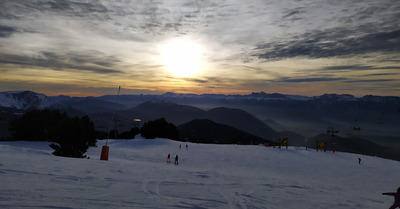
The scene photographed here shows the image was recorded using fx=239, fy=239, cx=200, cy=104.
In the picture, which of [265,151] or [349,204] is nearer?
[349,204]

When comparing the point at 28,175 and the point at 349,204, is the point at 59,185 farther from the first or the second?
the point at 349,204

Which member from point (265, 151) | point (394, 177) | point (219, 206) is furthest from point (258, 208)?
point (265, 151)

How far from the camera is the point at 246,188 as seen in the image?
1769 cm

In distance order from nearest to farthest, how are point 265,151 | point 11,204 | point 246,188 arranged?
point 11,204, point 246,188, point 265,151

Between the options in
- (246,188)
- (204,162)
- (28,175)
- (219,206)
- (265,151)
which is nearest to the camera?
(219,206)

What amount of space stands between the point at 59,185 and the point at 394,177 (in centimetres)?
4457

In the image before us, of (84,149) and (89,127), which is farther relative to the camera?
(89,127)

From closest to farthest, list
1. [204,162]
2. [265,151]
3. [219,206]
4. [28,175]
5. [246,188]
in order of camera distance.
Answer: [219,206], [28,175], [246,188], [204,162], [265,151]

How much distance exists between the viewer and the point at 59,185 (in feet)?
41.7

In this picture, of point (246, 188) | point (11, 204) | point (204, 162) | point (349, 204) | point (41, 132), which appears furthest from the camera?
point (41, 132)

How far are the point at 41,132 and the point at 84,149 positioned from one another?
33182 millimetres

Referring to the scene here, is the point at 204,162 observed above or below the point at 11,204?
below

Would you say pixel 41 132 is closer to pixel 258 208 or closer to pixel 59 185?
pixel 59 185

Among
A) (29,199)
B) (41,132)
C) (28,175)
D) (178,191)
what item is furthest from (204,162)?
(41,132)
